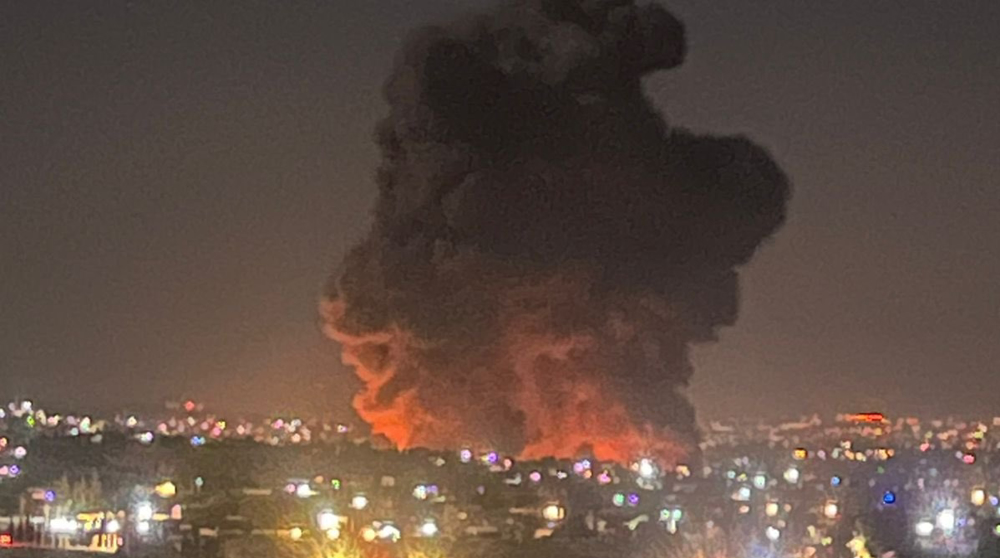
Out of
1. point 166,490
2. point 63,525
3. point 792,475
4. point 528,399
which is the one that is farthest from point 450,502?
point 792,475

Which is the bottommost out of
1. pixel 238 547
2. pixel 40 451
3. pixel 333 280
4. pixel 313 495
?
pixel 238 547

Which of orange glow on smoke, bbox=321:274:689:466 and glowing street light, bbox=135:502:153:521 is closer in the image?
glowing street light, bbox=135:502:153:521

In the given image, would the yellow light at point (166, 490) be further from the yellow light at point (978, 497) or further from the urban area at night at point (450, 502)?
the yellow light at point (978, 497)

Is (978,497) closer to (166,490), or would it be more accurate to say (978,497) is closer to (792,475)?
(792,475)

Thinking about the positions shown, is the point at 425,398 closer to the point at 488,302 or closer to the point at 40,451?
the point at 488,302

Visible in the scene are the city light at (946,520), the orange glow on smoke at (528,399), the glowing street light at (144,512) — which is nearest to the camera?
the glowing street light at (144,512)

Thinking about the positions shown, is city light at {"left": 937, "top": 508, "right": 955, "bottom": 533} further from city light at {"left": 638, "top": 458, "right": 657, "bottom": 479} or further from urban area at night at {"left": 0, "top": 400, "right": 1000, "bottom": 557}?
city light at {"left": 638, "top": 458, "right": 657, "bottom": 479}

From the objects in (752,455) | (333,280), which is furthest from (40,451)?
(752,455)

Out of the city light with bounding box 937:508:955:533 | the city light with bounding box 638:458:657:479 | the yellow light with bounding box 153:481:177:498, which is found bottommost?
the city light with bounding box 937:508:955:533

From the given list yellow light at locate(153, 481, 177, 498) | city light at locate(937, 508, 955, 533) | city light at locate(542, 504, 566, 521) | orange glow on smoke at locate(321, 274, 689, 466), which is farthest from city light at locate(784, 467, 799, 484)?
yellow light at locate(153, 481, 177, 498)

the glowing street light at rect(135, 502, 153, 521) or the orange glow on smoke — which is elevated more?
the orange glow on smoke

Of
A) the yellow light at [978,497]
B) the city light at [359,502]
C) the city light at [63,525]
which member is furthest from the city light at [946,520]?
the city light at [63,525]
